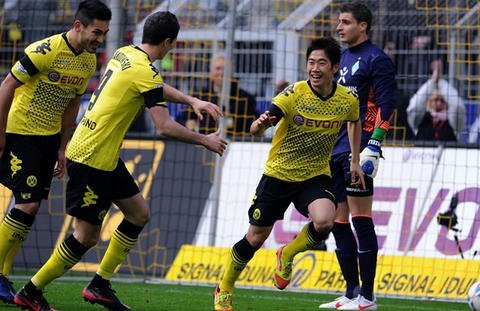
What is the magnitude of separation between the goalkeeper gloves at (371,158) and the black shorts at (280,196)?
71 cm

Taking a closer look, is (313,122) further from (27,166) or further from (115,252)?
(27,166)

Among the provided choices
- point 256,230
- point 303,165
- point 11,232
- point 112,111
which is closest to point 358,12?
point 303,165

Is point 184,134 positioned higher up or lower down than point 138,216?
higher up

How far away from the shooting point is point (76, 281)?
1127 centimetres

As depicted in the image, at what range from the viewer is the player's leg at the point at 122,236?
7859mm

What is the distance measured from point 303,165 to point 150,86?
1.51 metres

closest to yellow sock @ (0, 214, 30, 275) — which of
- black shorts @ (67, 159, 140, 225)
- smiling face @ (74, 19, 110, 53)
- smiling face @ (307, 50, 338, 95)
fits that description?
black shorts @ (67, 159, 140, 225)

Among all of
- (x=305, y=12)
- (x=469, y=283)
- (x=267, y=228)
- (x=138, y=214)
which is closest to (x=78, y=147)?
(x=138, y=214)

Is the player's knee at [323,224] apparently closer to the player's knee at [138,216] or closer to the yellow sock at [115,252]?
the player's knee at [138,216]

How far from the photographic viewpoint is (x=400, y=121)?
12.8m

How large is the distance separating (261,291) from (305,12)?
3733 millimetres

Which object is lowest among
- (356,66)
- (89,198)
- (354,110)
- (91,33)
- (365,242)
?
(365,242)

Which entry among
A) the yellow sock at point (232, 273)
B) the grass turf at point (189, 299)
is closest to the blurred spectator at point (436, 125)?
the grass turf at point (189, 299)

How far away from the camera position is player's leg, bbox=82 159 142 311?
7.86 meters
